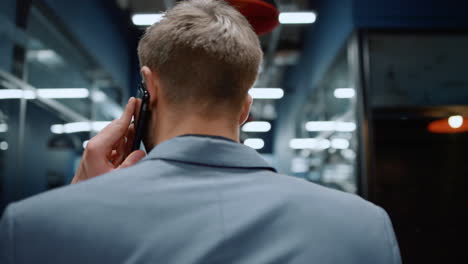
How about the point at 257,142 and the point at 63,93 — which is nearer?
the point at 63,93

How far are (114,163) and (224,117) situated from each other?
42 cm

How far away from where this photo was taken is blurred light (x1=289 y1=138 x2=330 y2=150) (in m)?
6.75

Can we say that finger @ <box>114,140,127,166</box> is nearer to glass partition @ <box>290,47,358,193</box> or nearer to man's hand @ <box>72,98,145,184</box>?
man's hand @ <box>72,98,145,184</box>

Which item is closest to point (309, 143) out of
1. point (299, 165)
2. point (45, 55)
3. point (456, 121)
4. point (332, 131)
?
point (299, 165)

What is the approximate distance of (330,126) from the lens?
20.3ft

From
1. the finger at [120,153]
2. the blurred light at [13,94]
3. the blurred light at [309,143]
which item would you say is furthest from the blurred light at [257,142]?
the finger at [120,153]

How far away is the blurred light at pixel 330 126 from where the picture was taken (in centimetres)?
468

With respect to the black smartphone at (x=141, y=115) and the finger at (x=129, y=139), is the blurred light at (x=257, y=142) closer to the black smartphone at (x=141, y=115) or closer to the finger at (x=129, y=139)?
the finger at (x=129, y=139)

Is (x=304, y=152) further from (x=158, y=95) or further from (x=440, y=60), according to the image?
(x=158, y=95)

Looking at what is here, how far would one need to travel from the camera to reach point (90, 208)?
630 millimetres

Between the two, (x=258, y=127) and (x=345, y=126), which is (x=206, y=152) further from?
(x=258, y=127)

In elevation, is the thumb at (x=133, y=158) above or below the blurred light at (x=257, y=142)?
above

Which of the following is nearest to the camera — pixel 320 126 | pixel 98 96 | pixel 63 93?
pixel 63 93

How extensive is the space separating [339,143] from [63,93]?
3.70 meters
